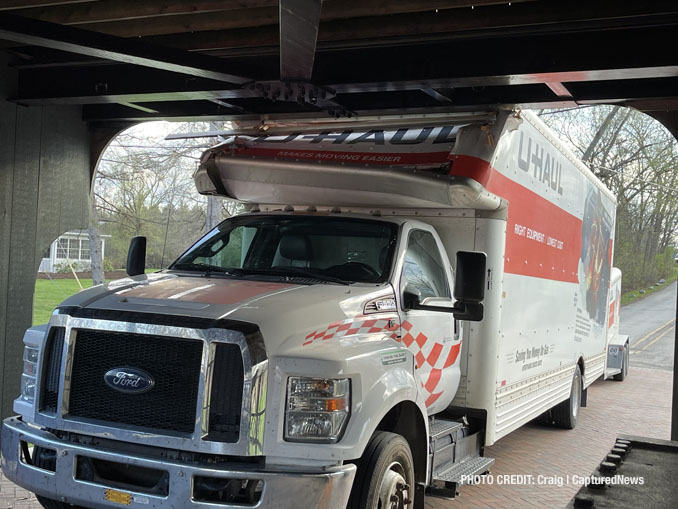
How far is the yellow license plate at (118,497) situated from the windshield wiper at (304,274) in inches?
74.6

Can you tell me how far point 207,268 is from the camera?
5.56m

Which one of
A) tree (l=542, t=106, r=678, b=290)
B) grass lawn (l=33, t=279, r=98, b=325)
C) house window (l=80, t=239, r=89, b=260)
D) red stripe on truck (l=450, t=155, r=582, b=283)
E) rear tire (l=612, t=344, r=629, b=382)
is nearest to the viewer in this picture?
red stripe on truck (l=450, t=155, r=582, b=283)

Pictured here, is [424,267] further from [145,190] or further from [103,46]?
[145,190]

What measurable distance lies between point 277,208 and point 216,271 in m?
1.69

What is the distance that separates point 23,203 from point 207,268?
388cm

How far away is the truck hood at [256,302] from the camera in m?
4.18

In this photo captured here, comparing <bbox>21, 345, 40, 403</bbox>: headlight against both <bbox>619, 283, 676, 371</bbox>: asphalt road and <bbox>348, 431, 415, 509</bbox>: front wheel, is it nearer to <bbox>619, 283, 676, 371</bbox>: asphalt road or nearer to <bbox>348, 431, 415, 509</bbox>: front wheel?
<bbox>348, 431, 415, 509</bbox>: front wheel

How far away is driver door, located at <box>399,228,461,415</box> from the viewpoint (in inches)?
216

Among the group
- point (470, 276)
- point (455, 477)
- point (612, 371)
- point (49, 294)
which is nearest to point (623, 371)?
point (612, 371)

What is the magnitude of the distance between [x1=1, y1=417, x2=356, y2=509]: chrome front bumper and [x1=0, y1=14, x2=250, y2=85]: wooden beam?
291 cm

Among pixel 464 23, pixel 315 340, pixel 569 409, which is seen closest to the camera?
pixel 315 340

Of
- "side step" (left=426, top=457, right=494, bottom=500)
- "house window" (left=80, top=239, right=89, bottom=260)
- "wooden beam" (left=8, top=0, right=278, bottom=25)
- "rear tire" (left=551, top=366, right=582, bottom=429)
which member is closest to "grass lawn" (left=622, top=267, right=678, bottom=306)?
"house window" (left=80, top=239, right=89, bottom=260)

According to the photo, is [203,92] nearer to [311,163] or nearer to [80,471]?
[311,163]

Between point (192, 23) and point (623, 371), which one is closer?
point (192, 23)
